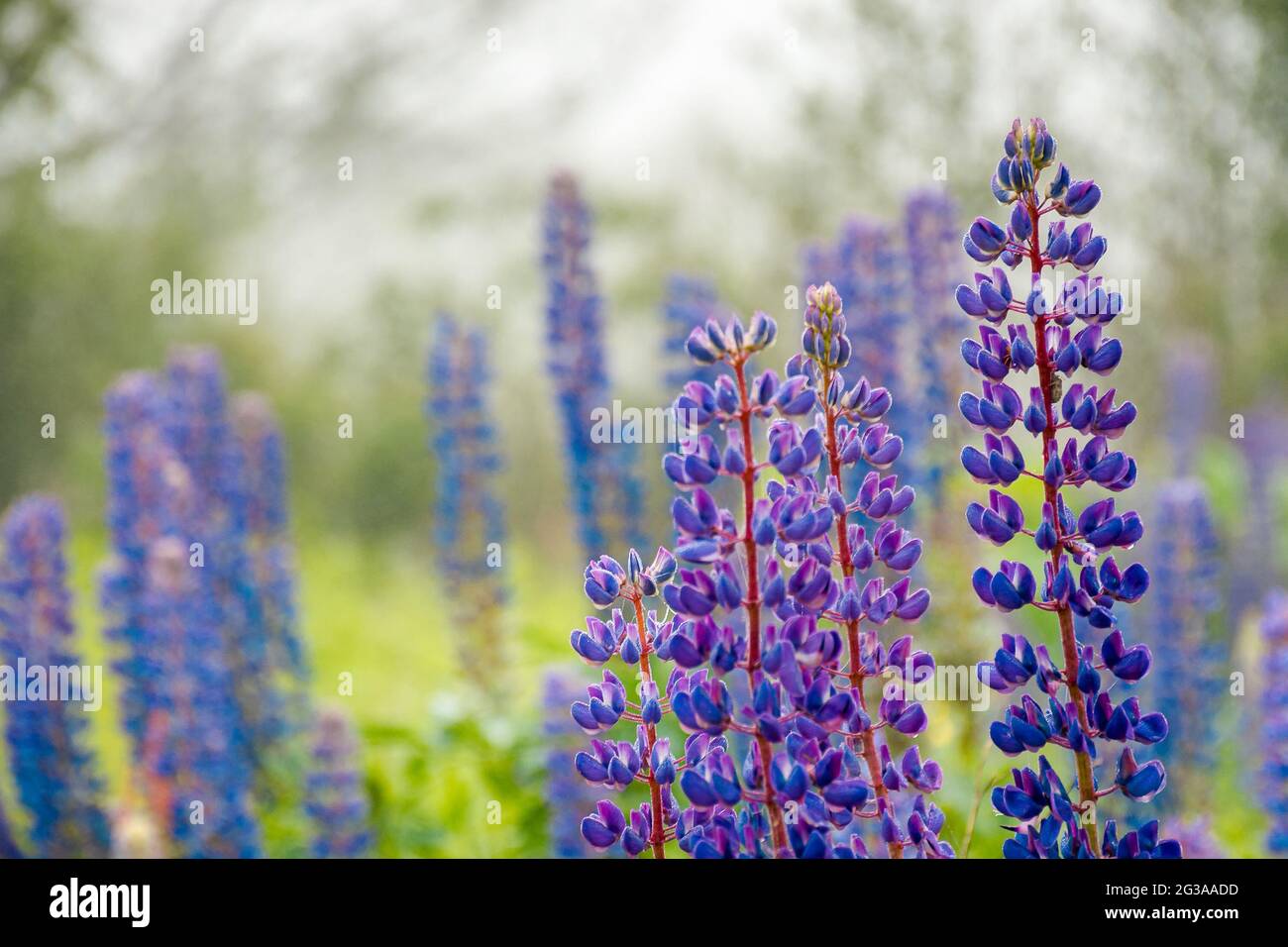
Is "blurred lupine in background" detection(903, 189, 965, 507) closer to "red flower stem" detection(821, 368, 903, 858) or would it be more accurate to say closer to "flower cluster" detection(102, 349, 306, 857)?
"flower cluster" detection(102, 349, 306, 857)

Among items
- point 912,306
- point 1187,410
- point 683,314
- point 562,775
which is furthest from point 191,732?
point 1187,410

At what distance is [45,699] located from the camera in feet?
6.40

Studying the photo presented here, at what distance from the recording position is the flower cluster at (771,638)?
0.59 metres

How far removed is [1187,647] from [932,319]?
2.23 ft

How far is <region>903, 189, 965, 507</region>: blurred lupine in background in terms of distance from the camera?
2.11 meters

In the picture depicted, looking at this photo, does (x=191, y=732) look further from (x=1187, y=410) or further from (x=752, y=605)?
(x=1187, y=410)

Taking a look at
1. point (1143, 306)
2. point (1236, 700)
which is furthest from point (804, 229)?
point (1236, 700)

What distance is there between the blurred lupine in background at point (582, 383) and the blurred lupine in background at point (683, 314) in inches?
4.5

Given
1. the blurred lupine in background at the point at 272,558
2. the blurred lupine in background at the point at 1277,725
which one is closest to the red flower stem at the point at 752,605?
the blurred lupine in background at the point at 1277,725

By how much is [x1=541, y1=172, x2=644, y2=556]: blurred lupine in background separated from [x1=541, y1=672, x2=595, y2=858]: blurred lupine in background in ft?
1.45

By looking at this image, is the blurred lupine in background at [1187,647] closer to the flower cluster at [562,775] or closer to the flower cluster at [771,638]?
the flower cluster at [562,775]

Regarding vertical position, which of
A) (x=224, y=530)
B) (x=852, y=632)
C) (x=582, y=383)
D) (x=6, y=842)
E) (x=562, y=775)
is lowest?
(x=6, y=842)

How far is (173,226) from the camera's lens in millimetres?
5969

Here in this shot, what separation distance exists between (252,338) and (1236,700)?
4.68 m
